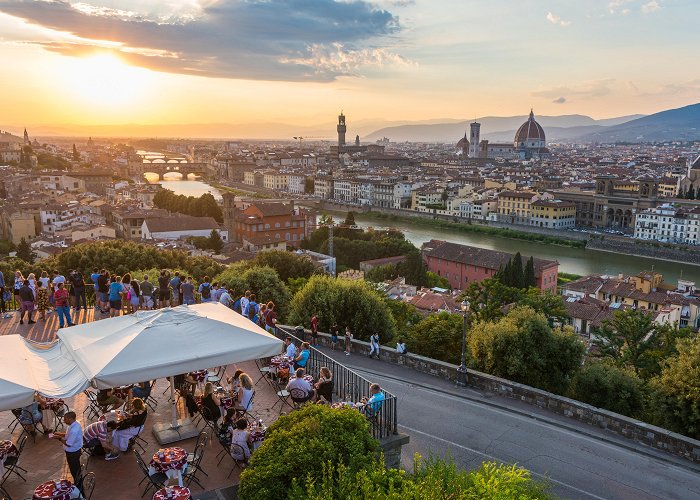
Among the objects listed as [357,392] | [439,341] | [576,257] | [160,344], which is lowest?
[576,257]

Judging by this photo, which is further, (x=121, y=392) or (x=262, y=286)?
(x=262, y=286)

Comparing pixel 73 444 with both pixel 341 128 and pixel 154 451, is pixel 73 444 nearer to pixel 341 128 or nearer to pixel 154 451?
pixel 154 451

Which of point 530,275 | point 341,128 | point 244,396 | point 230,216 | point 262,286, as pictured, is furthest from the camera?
point 341,128

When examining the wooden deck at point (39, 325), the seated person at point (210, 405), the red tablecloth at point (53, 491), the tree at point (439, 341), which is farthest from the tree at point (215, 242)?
the red tablecloth at point (53, 491)

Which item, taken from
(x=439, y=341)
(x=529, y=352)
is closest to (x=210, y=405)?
(x=529, y=352)

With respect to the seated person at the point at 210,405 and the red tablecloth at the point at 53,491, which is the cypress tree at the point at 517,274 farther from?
the red tablecloth at the point at 53,491

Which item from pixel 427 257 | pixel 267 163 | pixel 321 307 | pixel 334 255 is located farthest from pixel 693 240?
pixel 267 163

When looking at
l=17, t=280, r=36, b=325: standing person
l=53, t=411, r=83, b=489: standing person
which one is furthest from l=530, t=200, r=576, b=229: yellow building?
l=53, t=411, r=83, b=489: standing person
